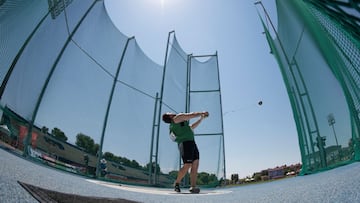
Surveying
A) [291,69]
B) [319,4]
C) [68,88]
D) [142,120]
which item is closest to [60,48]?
[68,88]

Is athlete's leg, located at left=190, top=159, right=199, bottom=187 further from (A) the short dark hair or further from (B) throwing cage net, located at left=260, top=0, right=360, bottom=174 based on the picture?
(B) throwing cage net, located at left=260, top=0, right=360, bottom=174

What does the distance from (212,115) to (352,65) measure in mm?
3377

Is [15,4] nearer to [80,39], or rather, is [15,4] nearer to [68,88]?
[68,88]

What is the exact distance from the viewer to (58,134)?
6.75 ft

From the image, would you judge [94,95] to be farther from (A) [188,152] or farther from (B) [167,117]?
(A) [188,152]

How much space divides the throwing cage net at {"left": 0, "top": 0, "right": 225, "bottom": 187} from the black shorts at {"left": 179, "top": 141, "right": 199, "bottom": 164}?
959mm

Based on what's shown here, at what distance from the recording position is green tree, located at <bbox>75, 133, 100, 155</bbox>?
8.50 feet

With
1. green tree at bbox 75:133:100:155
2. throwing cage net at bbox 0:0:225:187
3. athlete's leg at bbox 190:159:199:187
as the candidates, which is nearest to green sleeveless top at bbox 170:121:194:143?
athlete's leg at bbox 190:159:199:187

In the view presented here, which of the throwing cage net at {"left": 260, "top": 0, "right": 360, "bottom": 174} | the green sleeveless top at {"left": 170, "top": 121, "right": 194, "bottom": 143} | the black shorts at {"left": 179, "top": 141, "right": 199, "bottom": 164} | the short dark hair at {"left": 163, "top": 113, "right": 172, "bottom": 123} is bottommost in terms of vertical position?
the black shorts at {"left": 179, "top": 141, "right": 199, "bottom": 164}

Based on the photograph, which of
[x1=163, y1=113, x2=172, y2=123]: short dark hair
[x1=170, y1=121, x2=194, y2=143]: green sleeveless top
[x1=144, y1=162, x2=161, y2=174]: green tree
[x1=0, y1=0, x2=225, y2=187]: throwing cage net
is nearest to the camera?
[x1=0, y1=0, x2=225, y2=187]: throwing cage net

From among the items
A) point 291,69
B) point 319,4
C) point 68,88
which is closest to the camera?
point 319,4

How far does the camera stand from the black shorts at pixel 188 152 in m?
1.70

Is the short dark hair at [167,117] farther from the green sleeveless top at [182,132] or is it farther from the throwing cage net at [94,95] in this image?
the throwing cage net at [94,95]

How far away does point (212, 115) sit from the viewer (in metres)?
4.93
